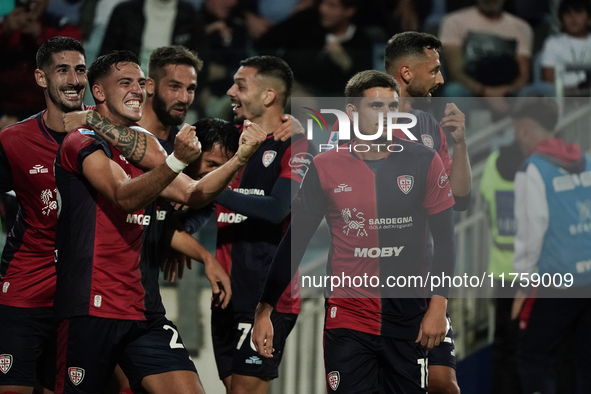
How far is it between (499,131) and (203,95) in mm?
2412

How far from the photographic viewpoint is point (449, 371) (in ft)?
12.1

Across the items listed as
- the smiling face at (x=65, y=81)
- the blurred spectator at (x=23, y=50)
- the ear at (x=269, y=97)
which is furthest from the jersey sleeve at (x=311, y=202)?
the blurred spectator at (x=23, y=50)

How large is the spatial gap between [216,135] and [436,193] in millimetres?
1309

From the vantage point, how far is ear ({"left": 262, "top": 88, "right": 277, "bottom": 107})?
4262 millimetres

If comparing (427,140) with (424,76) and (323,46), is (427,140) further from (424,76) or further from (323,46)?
(323,46)

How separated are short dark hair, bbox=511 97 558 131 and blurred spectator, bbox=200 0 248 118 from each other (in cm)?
234

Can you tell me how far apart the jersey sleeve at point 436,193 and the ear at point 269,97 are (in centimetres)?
119

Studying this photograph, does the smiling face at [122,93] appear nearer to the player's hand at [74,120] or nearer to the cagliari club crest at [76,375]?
the player's hand at [74,120]

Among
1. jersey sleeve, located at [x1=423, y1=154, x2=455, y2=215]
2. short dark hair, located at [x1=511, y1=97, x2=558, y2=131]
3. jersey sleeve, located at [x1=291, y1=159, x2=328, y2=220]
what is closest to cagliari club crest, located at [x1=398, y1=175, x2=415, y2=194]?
jersey sleeve, located at [x1=423, y1=154, x2=455, y2=215]

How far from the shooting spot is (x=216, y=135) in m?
4.07

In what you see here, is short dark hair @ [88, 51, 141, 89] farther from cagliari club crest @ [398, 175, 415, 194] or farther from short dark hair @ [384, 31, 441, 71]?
short dark hair @ [384, 31, 441, 71]

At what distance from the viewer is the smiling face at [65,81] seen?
12.4 feet

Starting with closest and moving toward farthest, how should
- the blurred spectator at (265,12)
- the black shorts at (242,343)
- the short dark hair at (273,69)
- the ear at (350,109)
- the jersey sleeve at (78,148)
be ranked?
the jersey sleeve at (78,148) < the ear at (350,109) < the black shorts at (242,343) < the short dark hair at (273,69) < the blurred spectator at (265,12)

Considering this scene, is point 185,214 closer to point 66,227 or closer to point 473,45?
point 66,227
